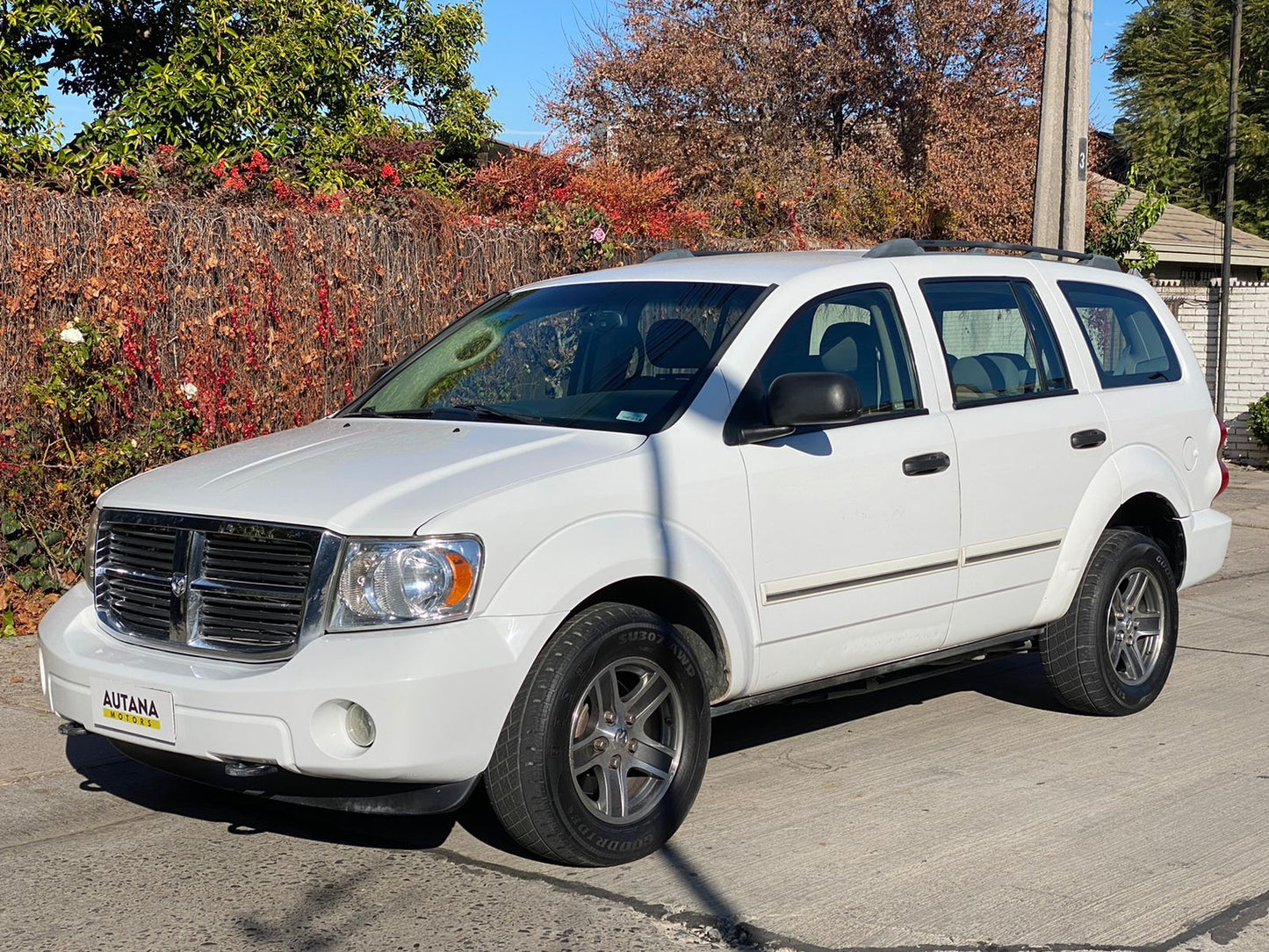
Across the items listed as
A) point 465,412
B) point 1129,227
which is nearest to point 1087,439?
point 465,412

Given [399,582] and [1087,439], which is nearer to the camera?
[399,582]

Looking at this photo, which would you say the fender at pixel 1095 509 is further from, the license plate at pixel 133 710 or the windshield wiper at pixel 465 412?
the license plate at pixel 133 710

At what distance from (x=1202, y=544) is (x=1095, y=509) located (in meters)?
0.96

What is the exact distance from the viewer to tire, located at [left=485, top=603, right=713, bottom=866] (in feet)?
14.6

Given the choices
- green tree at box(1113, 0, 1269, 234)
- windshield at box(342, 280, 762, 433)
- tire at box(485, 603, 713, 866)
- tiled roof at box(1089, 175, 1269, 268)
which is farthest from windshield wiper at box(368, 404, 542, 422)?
green tree at box(1113, 0, 1269, 234)

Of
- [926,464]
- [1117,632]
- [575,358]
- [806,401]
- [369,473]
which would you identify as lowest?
[1117,632]

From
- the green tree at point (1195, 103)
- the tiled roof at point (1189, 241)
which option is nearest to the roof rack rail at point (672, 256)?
the tiled roof at point (1189, 241)

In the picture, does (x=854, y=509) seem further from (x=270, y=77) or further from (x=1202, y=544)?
(x=270, y=77)

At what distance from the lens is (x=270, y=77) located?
1424cm

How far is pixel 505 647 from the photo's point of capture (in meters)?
4.33

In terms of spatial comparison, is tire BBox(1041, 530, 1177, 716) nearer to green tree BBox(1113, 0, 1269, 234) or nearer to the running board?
the running board

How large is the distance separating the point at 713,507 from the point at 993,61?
1885cm

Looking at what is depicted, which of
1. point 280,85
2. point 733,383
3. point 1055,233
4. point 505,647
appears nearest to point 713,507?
point 733,383

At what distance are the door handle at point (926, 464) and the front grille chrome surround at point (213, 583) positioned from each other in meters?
2.19
